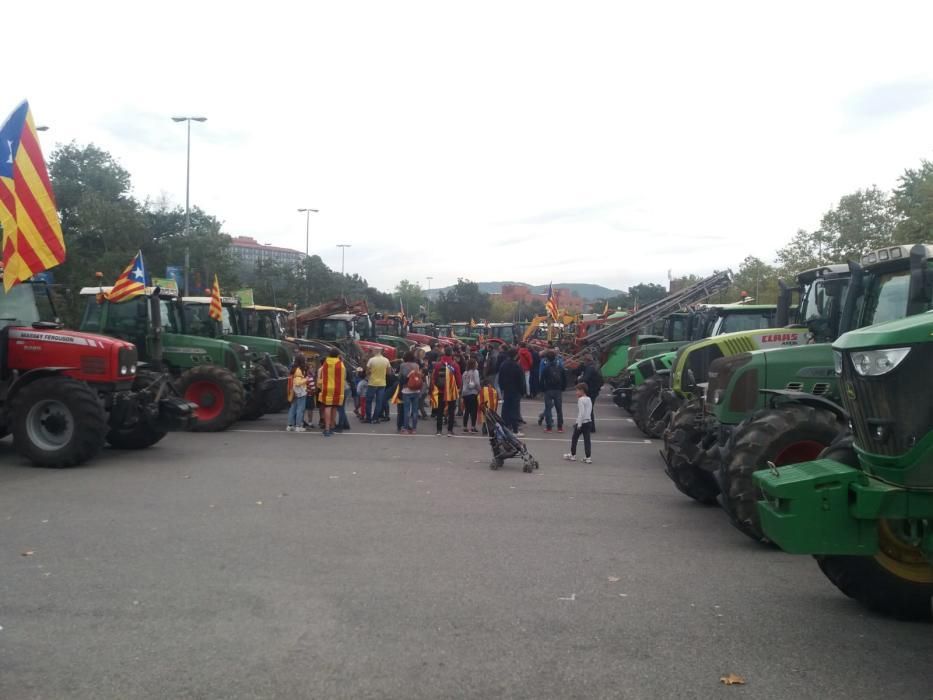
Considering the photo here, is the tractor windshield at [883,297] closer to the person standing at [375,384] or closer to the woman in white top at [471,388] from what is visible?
the woman in white top at [471,388]

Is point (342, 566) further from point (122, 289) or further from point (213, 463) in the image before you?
point (122, 289)

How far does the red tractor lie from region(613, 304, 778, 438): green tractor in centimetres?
803

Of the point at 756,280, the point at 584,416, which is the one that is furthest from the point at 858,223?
the point at 584,416

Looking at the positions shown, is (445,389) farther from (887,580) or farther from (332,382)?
(887,580)

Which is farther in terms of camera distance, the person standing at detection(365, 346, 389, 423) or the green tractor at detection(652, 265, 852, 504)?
the person standing at detection(365, 346, 389, 423)

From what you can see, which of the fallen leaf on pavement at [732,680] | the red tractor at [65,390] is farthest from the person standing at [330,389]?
the fallen leaf on pavement at [732,680]

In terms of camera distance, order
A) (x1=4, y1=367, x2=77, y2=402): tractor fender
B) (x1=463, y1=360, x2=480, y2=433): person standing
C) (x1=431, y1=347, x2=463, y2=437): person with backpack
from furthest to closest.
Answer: (x1=463, y1=360, x2=480, y2=433): person standing → (x1=431, y1=347, x2=463, y2=437): person with backpack → (x1=4, y1=367, x2=77, y2=402): tractor fender

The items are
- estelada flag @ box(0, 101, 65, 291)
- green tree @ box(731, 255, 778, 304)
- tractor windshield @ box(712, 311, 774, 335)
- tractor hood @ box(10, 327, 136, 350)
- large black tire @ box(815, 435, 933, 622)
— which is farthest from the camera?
green tree @ box(731, 255, 778, 304)

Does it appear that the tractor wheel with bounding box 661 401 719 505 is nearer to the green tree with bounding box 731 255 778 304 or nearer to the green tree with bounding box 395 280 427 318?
the green tree with bounding box 731 255 778 304

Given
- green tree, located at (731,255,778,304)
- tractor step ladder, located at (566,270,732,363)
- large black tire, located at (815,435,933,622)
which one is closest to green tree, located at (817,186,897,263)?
green tree, located at (731,255,778,304)

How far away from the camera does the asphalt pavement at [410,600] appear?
4.52 m

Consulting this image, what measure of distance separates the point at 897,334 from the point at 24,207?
442 inches

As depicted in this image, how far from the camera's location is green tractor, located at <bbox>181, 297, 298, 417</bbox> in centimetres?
1712

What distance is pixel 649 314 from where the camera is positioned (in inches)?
1025
